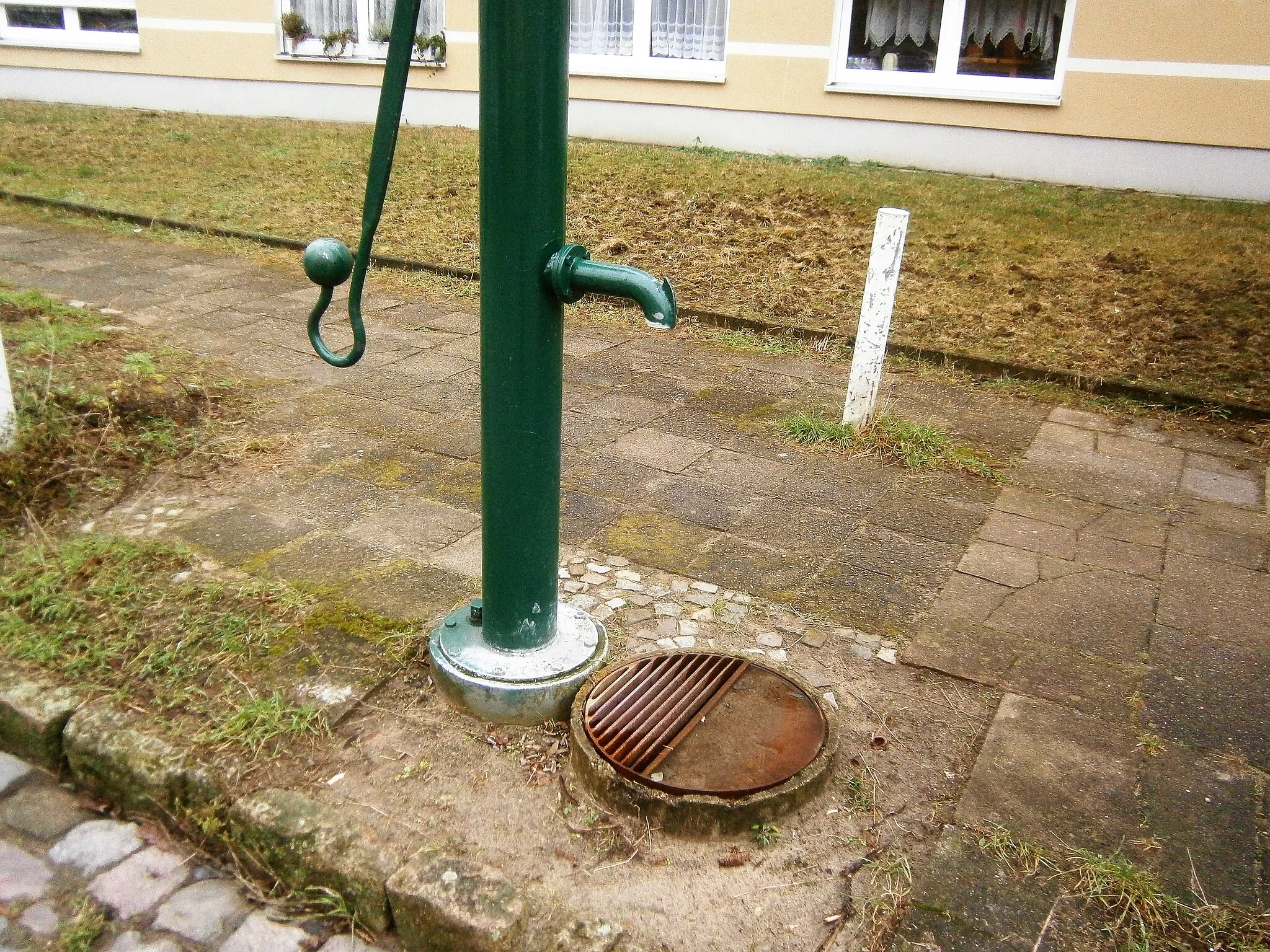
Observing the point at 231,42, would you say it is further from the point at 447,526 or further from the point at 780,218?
the point at 447,526

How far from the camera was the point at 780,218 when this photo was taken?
747 cm

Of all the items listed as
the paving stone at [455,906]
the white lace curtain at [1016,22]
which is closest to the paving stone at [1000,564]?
the paving stone at [455,906]

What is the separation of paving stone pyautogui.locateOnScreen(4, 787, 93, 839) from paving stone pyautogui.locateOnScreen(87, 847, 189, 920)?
21cm

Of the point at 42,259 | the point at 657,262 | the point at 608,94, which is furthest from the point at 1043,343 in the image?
the point at 608,94

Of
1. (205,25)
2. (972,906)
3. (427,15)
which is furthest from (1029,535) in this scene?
(205,25)

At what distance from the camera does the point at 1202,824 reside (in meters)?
2.23

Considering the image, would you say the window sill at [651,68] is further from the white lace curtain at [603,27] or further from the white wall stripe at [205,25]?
the white wall stripe at [205,25]

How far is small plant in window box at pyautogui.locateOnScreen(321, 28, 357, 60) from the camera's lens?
12219 millimetres

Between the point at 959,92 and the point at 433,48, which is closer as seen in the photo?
the point at 959,92

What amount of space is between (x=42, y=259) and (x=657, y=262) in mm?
3800

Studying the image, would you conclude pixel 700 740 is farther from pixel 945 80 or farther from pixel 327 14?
pixel 327 14

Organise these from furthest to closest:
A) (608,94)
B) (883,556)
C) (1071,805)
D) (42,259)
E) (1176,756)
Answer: (608,94) → (42,259) → (883,556) → (1176,756) → (1071,805)

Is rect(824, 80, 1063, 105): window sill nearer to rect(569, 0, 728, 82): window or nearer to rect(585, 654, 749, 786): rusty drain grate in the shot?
rect(569, 0, 728, 82): window

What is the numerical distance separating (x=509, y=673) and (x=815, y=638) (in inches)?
36.4
